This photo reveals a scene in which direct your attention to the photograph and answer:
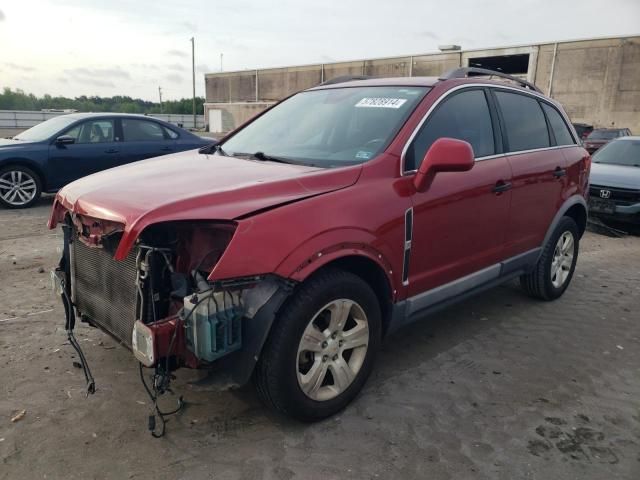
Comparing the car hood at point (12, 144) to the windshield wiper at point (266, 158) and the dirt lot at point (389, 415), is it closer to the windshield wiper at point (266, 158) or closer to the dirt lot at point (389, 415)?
the dirt lot at point (389, 415)

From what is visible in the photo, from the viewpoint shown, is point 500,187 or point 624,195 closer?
point 500,187

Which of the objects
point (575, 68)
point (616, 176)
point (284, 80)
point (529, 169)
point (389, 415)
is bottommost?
point (389, 415)

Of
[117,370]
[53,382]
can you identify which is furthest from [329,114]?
[53,382]

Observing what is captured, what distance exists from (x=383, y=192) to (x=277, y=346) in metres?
1.08

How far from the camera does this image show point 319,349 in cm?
282

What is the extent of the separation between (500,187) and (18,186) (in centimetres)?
787

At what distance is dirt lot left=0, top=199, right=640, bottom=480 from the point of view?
2.57 metres

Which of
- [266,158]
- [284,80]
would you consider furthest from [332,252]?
[284,80]

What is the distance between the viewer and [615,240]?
807 centimetres

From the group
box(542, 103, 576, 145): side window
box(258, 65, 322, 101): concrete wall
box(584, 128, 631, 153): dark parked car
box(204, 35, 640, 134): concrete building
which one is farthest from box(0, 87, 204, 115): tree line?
box(542, 103, 576, 145): side window

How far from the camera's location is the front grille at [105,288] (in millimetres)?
2689

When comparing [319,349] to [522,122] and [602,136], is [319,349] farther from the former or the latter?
[602,136]

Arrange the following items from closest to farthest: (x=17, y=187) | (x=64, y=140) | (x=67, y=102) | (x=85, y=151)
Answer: (x=17, y=187) → (x=64, y=140) → (x=85, y=151) → (x=67, y=102)

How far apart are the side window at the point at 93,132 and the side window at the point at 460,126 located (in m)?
7.18
